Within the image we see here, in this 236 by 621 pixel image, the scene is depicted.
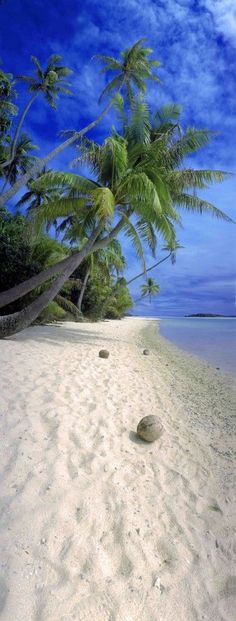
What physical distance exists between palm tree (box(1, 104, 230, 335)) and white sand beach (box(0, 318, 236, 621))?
16.6 feet

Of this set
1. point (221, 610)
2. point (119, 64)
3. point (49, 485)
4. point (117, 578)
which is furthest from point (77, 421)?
point (119, 64)

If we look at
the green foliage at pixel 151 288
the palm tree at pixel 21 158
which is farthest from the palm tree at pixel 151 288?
the palm tree at pixel 21 158

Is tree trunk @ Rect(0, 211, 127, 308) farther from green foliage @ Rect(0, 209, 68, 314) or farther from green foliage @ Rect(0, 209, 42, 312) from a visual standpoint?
green foliage @ Rect(0, 209, 42, 312)

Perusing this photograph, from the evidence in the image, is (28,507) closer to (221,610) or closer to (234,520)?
(221,610)

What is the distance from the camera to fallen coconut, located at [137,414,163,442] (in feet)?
11.3

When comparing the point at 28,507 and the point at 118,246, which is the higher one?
the point at 118,246

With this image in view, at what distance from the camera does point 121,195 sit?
31.6 feet

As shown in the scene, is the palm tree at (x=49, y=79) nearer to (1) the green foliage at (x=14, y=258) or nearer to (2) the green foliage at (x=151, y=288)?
(1) the green foliage at (x=14, y=258)

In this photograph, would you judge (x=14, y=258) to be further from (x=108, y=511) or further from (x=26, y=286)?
(x=108, y=511)

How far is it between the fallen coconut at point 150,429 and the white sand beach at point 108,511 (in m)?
0.08

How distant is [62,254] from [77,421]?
1045 cm

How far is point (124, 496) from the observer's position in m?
2.47

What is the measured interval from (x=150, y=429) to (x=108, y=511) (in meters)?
1.28

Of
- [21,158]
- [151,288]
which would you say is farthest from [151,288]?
[21,158]
